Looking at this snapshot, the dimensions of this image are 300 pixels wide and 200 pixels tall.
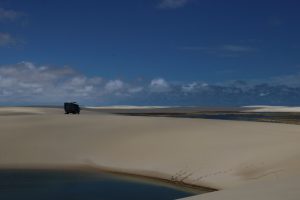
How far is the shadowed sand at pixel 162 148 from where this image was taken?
19344 mm

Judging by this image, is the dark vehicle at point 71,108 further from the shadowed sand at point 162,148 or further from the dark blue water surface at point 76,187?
the dark blue water surface at point 76,187

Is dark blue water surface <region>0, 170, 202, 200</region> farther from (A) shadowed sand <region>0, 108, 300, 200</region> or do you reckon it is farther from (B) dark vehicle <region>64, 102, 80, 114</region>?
(B) dark vehicle <region>64, 102, 80, 114</region>

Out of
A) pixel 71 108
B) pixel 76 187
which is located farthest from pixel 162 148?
pixel 71 108

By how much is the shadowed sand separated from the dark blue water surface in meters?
1.63

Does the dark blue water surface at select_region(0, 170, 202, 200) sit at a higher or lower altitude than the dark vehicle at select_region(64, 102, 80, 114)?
lower

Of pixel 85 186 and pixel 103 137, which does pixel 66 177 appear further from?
Answer: pixel 103 137

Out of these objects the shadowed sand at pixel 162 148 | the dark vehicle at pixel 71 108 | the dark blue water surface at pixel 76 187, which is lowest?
the dark blue water surface at pixel 76 187

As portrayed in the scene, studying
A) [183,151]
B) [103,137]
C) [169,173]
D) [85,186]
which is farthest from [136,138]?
[85,186]

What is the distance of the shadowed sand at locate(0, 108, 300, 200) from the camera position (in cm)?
1934

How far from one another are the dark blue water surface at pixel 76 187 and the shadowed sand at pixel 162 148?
5.34ft

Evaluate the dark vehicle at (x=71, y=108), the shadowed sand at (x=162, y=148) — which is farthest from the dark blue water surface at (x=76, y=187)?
the dark vehicle at (x=71, y=108)

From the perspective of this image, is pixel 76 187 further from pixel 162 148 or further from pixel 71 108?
pixel 71 108

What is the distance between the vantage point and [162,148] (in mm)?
23797

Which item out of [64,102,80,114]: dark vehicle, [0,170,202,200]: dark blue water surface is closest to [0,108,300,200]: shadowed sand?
[0,170,202,200]: dark blue water surface
